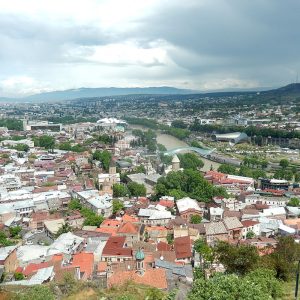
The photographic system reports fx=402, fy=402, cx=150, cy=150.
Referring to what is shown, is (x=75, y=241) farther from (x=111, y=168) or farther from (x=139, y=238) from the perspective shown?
(x=111, y=168)

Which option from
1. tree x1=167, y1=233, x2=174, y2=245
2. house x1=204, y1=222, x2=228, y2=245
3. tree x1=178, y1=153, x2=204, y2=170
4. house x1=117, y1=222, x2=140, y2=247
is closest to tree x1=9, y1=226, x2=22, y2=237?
house x1=117, y1=222, x2=140, y2=247

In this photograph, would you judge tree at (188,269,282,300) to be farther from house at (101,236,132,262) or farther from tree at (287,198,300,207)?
tree at (287,198,300,207)

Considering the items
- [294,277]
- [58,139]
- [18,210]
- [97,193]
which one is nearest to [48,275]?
[294,277]

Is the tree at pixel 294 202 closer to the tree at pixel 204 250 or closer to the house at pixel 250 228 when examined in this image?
the house at pixel 250 228

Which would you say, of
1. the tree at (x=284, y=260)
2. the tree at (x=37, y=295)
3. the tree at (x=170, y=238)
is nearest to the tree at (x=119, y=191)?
the tree at (x=170, y=238)

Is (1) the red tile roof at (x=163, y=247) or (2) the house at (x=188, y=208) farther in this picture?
(2) the house at (x=188, y=208)

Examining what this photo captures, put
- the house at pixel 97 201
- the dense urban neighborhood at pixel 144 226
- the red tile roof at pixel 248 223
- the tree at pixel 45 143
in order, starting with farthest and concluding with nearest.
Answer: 1. the tree at pixel 45 143
2. the house at pixel 97 201
3. the red tile roof at pixel 248 223
4. the dense urban neighborhood at pixel 144 226
